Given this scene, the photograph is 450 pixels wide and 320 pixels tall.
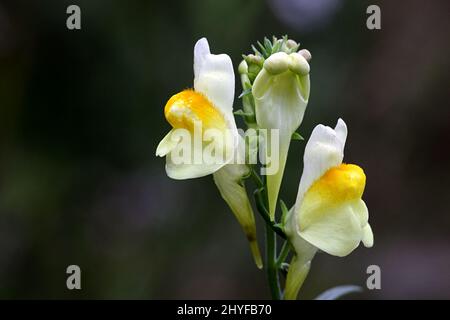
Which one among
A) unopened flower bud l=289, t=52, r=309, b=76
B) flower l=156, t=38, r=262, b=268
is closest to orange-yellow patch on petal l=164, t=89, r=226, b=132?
flower l=156, t=38, r=262, b=268

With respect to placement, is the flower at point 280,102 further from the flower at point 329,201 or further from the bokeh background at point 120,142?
the bokeh background at point 120,142

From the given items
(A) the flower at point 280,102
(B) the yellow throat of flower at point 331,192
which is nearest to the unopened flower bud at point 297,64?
(A) the flower at point 280,102

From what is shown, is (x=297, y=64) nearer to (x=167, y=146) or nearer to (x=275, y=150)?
(x=275, y=150)

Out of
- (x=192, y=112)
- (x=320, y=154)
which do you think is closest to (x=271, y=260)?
(x=320, y=154)

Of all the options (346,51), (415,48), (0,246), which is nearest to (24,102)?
(0,246)

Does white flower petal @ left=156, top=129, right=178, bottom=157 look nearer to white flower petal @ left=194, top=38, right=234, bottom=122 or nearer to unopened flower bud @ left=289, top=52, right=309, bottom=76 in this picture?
white flower petal @ left=194, top=38, right=234, bottom=122
